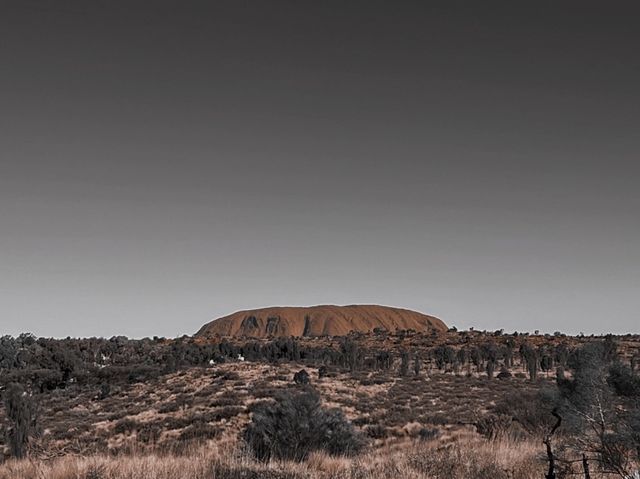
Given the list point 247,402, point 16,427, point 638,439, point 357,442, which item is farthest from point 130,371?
point 638,439

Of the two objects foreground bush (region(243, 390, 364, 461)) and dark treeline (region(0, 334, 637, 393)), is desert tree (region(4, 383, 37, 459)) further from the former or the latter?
dark treeline (region(0, 334, 637, 393))

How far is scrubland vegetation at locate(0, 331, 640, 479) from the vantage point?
679cm

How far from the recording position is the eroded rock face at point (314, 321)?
536ft

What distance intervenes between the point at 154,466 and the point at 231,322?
176698 millimetres

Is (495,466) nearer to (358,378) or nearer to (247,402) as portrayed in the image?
(247,402)

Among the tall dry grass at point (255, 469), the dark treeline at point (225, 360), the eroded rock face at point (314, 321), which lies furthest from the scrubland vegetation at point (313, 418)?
the eroded rock face at point (314, 321)

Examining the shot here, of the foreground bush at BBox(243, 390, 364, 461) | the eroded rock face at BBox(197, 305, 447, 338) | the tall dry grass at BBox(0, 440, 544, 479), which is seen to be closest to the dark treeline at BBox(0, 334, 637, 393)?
the foreground bush at BBox(243, 390, 364, 461)

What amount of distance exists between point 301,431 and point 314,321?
509 feet

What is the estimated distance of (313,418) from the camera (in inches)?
515

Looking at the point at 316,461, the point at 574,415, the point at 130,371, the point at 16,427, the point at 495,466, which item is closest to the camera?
the point at 495,466

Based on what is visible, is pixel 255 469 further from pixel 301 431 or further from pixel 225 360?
pixel 225 360

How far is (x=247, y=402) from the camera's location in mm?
32250

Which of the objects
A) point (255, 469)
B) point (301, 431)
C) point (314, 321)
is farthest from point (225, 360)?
point (314, 321)

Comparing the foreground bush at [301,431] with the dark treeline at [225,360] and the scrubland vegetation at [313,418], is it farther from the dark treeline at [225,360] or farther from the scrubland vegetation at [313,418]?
the dark treeline at [225,360]
